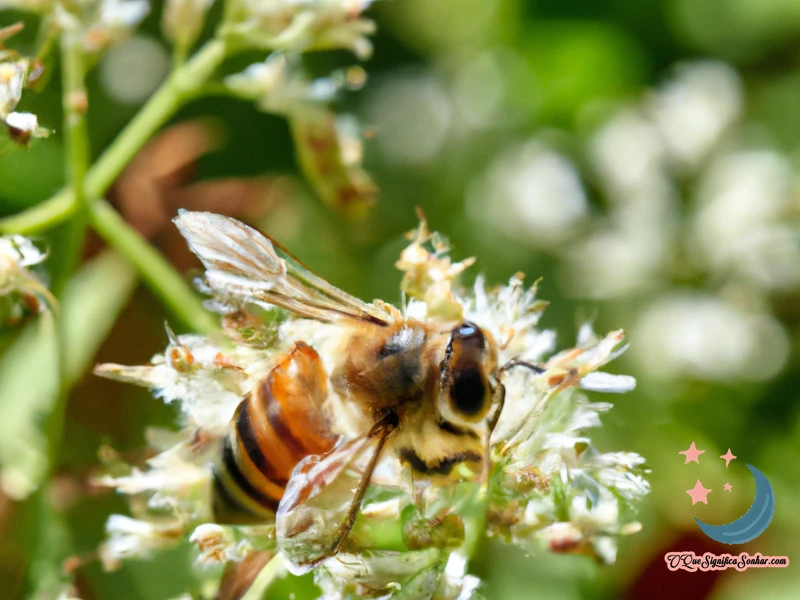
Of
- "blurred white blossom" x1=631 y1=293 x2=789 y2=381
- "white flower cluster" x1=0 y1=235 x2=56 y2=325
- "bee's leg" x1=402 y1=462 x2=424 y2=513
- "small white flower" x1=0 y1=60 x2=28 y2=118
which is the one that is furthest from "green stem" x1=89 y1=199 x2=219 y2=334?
"blurred white blossom" x1=631 y1=293 x2=789 y2=381

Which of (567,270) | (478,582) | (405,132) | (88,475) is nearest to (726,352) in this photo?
(567,270)

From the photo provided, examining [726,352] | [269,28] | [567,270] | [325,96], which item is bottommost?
[726,352]

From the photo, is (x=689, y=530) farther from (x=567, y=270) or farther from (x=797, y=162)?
(x=797, y=162)

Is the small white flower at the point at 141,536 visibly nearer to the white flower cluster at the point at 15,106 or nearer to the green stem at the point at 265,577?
the green stem at the point at 265,577

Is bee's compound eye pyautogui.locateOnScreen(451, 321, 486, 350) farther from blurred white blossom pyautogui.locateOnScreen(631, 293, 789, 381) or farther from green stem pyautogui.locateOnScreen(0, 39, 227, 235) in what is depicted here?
blurred white blossom pyautogui.locateOnScreen(631, 293, 789, 381)

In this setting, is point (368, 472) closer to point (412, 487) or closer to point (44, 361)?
point (412, 487)

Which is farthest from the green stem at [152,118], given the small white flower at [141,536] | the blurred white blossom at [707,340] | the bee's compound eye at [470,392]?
the blurred white blossom at [707,340]
